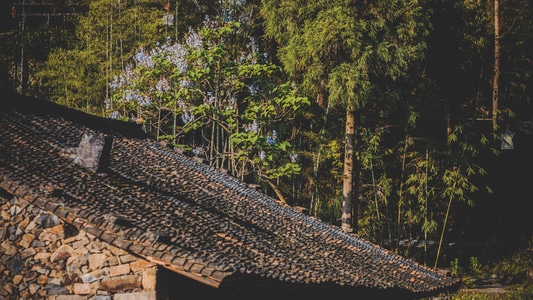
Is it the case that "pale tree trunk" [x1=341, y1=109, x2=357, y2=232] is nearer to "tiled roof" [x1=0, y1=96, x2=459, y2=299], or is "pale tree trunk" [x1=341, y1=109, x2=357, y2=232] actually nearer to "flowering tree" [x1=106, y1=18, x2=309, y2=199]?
"flowering tree" [x1=106, y1=18, x2=309, y2=199]

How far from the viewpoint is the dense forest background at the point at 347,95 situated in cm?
1448

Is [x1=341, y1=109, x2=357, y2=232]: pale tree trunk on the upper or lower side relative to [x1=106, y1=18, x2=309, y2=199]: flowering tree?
lower

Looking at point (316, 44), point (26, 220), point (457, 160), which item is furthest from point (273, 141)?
point (26, 220)

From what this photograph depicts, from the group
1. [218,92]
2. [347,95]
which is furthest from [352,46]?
[218,92]

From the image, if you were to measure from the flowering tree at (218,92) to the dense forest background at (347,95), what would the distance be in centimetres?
5

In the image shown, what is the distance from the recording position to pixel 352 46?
14.2 m

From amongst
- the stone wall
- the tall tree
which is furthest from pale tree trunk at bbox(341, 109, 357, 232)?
the stone wall

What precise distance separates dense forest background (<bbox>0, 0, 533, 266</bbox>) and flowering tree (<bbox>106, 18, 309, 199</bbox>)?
5cm

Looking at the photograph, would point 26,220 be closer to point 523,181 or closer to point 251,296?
point 251,296

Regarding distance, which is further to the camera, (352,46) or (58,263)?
(352,46)

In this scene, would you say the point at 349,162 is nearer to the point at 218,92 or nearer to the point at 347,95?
the point at 347,95

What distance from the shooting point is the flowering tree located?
1444cm

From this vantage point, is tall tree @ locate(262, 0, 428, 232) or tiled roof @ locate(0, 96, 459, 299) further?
tall tree @ locate(262, 0, 428, 232)

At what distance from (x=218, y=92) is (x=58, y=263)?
9.01 metres
